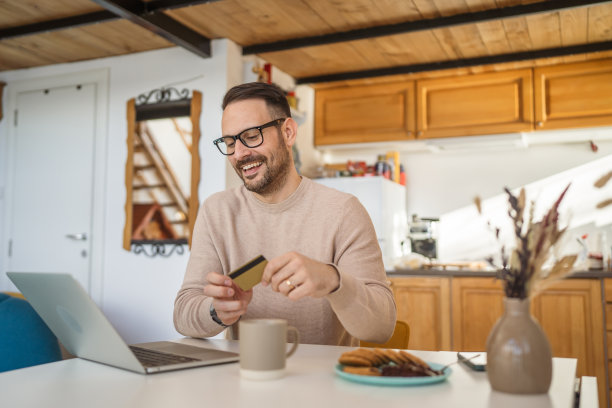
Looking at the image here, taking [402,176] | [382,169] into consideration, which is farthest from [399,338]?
[402,176]

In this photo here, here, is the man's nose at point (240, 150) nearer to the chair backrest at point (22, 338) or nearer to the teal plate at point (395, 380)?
the chair backrest at point (22, 338)

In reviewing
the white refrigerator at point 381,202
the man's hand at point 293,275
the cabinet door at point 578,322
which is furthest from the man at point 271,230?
the cabinet door at point 578,322

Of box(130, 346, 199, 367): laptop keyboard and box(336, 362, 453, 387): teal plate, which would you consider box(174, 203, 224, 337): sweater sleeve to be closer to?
box(130, 346, 199, 367): laptop keyboard

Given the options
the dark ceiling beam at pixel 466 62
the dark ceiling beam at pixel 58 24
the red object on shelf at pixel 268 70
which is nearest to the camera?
the dark ceiling beam at pixel 58 24

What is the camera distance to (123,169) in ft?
11.9

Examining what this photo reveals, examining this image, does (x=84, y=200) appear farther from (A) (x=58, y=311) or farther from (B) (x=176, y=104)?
(A) (x=58, y=311)

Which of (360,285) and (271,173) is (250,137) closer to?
(271,173)

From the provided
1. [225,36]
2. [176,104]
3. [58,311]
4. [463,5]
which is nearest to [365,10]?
[463,5]

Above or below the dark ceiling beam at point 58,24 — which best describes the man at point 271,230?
below

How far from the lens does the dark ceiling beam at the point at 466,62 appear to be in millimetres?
3455

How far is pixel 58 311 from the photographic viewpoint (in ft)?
3.51

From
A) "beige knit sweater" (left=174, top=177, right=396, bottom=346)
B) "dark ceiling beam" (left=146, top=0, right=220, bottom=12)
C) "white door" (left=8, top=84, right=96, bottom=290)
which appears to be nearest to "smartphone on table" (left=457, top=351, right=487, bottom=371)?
"beige knit sweater" (left=174, top=177, right=396, bottom=346)

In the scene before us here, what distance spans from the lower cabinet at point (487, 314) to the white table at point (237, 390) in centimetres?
244

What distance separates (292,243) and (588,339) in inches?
98.4
